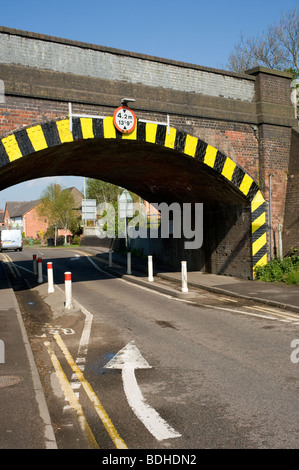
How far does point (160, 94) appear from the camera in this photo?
1325 centimetres

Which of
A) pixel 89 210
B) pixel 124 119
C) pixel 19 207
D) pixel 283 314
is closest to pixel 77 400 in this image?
pixel 283 314

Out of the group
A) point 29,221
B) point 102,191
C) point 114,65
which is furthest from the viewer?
point 29,221

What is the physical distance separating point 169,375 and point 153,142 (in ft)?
28.1

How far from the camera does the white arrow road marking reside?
3.96m

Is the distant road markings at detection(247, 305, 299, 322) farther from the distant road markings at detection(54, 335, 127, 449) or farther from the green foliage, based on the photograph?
the distant road markings at detection(54, 335, 127, 449)

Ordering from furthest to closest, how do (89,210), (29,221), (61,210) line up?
1. (29,221)
2. (61,210)
3. (89,210)

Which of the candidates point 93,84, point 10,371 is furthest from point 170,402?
point 93,84

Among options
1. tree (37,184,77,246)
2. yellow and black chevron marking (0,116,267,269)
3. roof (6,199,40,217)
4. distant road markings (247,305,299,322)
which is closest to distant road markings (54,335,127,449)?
distant road markings (247,305,299,322)

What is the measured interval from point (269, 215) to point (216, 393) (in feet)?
36.8

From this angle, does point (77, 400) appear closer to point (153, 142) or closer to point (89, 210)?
point (153, 142)

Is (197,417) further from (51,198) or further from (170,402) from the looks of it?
(51,198)

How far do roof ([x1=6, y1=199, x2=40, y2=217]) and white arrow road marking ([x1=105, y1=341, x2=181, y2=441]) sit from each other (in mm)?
79440
